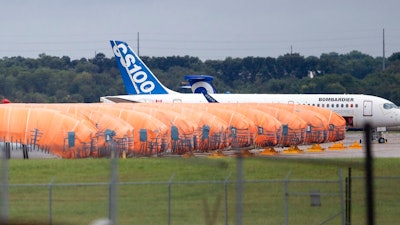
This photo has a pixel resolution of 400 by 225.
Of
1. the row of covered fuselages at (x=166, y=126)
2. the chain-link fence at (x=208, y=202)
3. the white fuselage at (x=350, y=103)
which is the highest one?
the white fuselage at (x=350, y=103)

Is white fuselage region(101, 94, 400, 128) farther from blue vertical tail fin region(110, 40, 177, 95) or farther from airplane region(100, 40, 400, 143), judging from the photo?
blue vertical tail fin region(110, 40, 177, 95)

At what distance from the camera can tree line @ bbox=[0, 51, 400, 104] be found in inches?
4343

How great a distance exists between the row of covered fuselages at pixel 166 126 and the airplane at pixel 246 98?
335 inches

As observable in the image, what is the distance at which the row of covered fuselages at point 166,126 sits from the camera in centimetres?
4231

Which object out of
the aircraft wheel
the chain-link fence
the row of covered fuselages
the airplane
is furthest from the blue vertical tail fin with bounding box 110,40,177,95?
the chain-link fence

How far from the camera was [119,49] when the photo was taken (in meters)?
80.7

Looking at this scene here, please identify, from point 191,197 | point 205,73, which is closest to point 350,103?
point 191,197

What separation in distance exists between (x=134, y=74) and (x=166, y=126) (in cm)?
3256

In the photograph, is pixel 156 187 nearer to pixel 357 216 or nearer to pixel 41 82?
pixel 357 216

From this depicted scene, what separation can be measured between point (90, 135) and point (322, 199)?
22199mm

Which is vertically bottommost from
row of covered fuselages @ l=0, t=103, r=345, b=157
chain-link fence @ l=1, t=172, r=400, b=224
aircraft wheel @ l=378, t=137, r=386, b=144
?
chain-link fence @ l=1, t=172, r=400, b=224

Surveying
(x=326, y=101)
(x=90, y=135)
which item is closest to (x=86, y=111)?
(x=90, y=135)

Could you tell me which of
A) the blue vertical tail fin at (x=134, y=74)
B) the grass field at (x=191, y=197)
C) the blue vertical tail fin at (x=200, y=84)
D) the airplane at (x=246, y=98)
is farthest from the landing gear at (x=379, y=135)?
the grass field at (x=191, y=197)

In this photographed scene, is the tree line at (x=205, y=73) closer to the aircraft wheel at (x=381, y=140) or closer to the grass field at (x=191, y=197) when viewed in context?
the aircraft wheel at (x=381, y=140)
